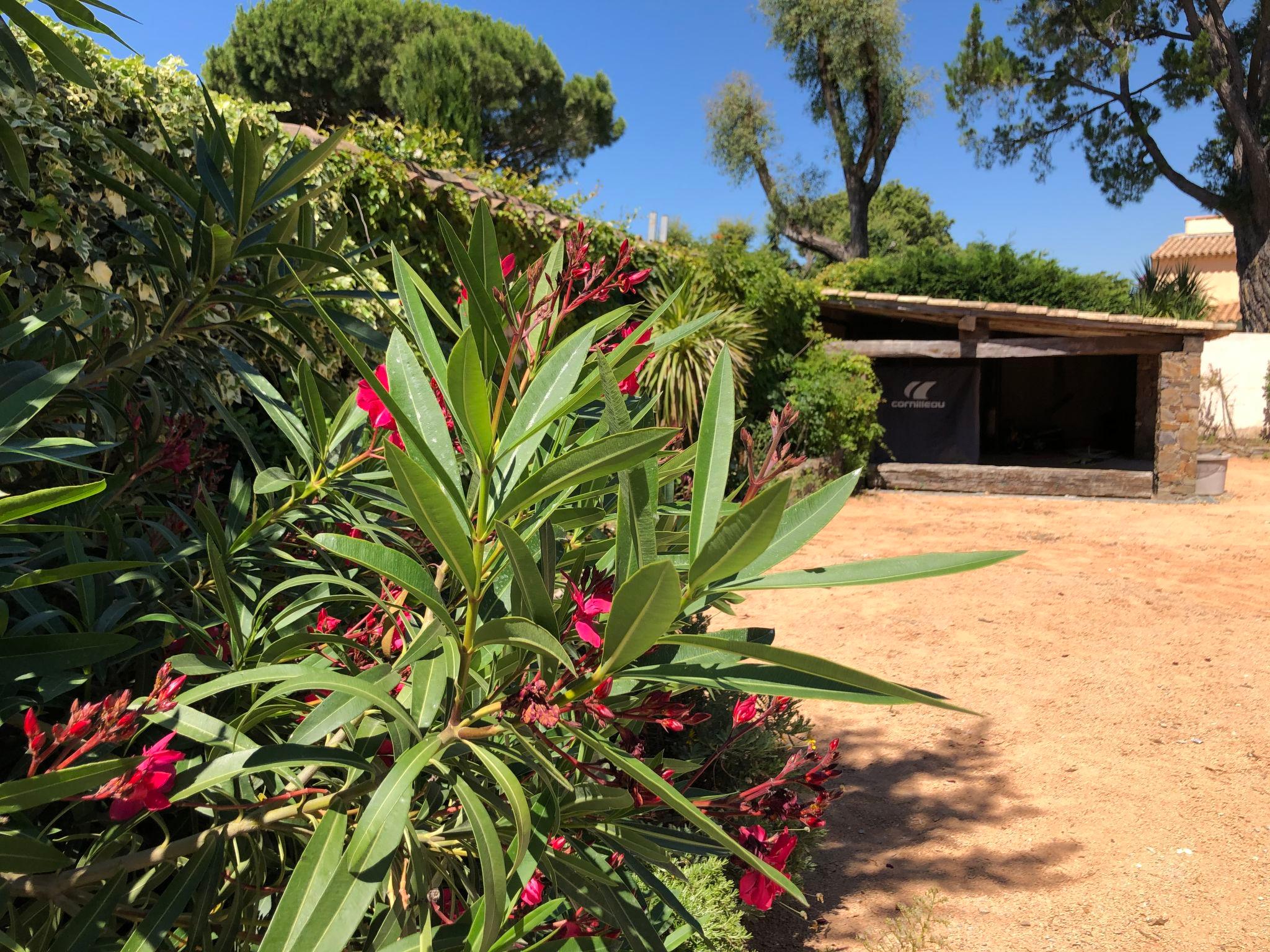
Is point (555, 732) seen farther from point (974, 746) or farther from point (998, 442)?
point (998, 442)

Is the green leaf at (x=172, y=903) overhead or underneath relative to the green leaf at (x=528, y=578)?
underneath

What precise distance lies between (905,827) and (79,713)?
2.92m

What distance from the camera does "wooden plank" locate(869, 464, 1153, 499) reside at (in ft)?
30.2

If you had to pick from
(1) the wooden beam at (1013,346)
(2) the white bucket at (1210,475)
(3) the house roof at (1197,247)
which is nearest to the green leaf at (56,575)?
(1) the wooden beam at (1013,346)

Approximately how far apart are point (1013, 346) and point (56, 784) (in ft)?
34.9

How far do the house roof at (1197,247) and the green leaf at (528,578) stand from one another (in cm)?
3093

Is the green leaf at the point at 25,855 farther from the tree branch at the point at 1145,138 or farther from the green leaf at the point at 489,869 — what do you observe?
the tree branch at the point at 1145,138

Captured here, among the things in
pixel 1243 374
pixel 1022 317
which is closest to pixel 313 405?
pixel 1022 317

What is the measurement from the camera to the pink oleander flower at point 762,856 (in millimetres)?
907

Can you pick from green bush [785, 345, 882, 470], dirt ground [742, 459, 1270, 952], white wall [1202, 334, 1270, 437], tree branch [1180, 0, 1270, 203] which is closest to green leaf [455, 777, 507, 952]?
dirt ground [742, 459, 1270, 952]

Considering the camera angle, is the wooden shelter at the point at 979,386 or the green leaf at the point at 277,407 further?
the wooden shelter at the point at 979,386

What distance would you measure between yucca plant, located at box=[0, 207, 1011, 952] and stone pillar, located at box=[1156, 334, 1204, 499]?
9768 mm

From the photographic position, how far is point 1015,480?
978cm

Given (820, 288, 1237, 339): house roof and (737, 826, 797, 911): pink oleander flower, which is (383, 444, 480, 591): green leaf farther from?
(820, 288, 1237, 339): house roof
